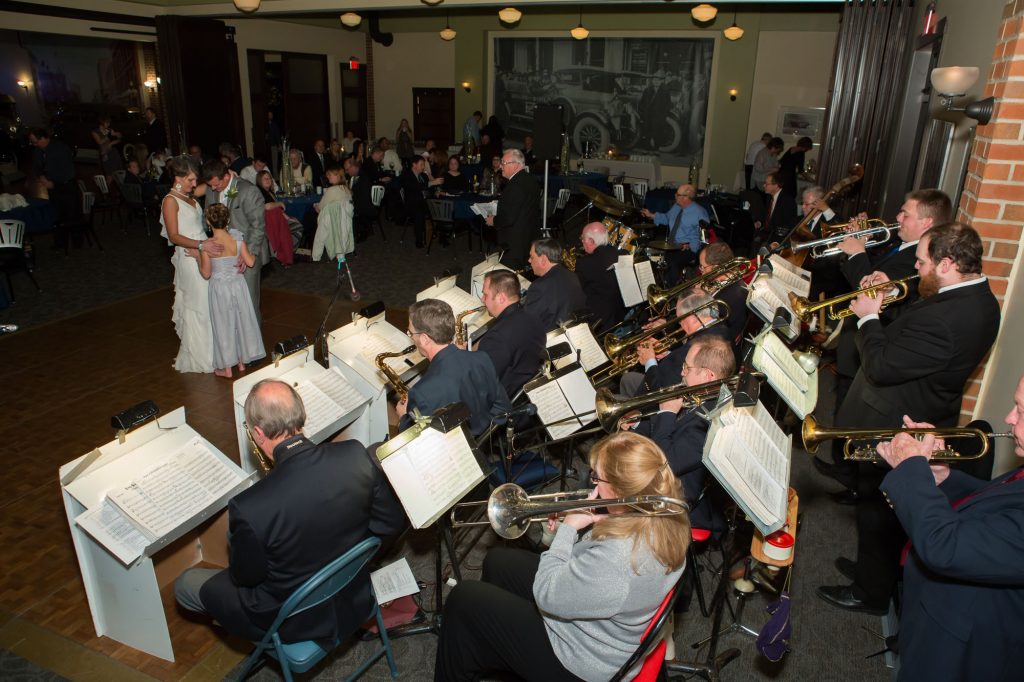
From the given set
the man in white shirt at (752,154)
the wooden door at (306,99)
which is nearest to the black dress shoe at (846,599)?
the man in white shirt at (752,154)

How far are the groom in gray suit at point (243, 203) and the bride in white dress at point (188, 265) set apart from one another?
0.89 feet

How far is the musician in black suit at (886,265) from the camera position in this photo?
3658 mm

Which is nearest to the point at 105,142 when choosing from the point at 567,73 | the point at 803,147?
the point at 567,73

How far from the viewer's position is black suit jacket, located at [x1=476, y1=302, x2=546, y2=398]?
3.94 m

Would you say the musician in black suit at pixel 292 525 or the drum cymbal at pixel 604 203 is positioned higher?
the drum cymbal at pixel 604 203

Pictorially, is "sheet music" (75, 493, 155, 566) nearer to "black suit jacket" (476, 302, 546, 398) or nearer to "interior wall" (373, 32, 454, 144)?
"black suit jacket" (476, 302, 546, 398)

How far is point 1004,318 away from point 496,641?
2.87 meters

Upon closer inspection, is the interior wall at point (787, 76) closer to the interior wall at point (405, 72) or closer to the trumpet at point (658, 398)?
the interior wall at point (405, 72)

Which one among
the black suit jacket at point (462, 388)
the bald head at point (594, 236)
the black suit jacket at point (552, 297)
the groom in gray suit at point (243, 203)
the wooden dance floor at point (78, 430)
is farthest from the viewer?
the bald head at point (594, 236)

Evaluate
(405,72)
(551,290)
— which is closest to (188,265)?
(551,290)

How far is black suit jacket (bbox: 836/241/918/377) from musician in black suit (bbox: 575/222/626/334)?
5.71 ft

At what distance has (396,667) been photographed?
2.97 meters

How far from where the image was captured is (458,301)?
183 inches

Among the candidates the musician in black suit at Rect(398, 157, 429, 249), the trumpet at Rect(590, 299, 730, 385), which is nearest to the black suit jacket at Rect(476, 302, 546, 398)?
the trumpet at Rect(590, 299, 730, 385)
